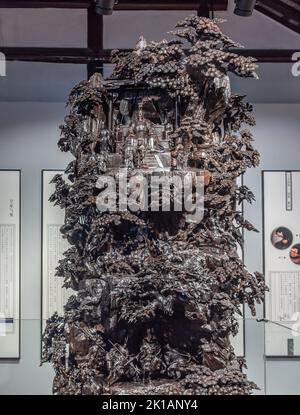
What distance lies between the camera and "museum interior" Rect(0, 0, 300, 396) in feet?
8.17

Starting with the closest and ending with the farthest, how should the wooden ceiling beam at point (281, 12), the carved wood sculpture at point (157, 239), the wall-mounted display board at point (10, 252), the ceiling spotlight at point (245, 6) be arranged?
the carved wood sculpture at point (157, 239) → the ceiling spotlight at point (245, 6) → the wooden ceiling beam at point (281, 12) → the wall-mounted display board at point (10, 252)

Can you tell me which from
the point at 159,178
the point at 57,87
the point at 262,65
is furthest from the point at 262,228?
the point at 57,87

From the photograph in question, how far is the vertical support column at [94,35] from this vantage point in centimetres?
346

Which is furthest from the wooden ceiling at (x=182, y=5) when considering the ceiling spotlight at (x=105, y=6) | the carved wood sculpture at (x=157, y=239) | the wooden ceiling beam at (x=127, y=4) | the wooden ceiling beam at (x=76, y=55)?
the carved wood sculpture at (x=157, y=239)

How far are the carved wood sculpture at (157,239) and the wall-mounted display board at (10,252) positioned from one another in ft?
2.81

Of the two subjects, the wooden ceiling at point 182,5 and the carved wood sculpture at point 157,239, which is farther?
the wooden ceiling at point 182,5

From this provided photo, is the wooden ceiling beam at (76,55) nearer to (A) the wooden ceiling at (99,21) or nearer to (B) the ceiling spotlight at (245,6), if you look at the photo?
(A) the wooden ceiling at (99,21)

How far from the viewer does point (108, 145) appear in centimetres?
273

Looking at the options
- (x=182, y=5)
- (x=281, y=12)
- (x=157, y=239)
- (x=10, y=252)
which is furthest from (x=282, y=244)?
(x=10, y=252)

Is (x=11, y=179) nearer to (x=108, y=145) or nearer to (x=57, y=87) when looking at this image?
(x=57, y=87)

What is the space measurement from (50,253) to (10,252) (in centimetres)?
26

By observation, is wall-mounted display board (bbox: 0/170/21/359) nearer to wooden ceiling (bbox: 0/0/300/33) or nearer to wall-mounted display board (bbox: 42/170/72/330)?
wall-mounted display board (bbox: 42/170/72/330)

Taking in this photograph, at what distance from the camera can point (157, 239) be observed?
2623 millimetres

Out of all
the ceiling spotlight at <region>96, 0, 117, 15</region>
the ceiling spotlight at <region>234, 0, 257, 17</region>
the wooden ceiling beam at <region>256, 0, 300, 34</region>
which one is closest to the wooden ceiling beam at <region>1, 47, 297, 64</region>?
the wooden ceiling beam at <region>256, 0, 300, 34</region>
